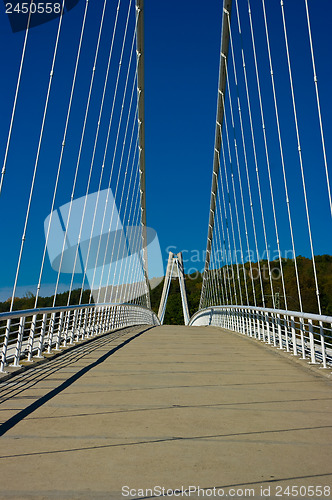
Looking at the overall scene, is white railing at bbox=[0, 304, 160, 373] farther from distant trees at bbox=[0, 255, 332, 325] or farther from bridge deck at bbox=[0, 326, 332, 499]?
distant trees at bbox=[0, 255, 332, 325]

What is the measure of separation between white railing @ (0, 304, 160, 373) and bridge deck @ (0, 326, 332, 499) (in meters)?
Answer: 0.48

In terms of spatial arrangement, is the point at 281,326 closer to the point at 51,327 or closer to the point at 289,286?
the point at 51,327

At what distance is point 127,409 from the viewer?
407cm

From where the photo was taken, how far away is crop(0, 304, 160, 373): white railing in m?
5.90

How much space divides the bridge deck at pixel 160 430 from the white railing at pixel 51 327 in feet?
1.57

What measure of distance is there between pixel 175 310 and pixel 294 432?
322 ft

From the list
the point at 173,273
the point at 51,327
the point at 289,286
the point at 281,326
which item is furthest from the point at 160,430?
the point at 289,286

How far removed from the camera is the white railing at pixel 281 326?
21.1 ft

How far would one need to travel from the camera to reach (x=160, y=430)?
3396 millimetres

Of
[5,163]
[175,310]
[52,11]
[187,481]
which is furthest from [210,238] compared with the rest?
[175,310]

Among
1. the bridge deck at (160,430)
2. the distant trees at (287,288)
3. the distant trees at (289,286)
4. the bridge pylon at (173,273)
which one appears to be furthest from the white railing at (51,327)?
Answer: the bridge pylon at (173,273)

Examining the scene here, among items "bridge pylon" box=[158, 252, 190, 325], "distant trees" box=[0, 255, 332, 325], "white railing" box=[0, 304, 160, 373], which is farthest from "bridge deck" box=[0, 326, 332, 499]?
"bridge pylon" box=[158, 252, 190, 325]

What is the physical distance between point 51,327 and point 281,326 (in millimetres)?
7343

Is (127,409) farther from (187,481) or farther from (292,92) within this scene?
(292,92)
